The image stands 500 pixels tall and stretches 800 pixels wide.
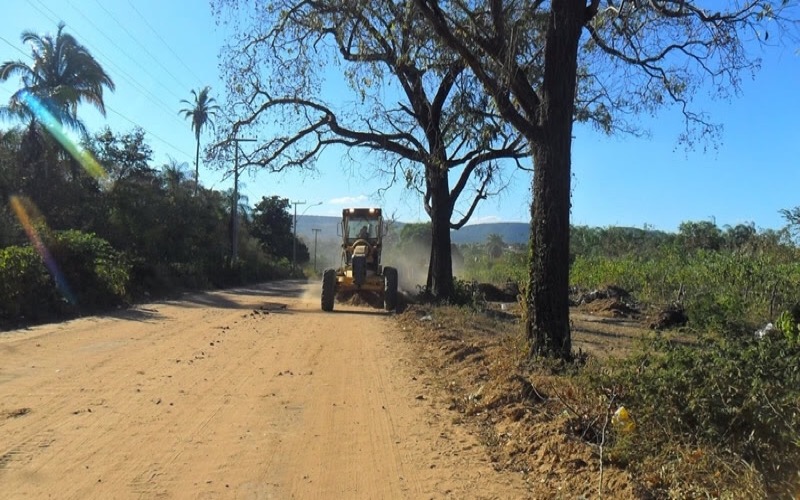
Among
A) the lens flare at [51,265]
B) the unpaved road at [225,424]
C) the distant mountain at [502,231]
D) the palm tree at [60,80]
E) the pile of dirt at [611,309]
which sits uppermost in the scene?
the palm tree at [60,80]

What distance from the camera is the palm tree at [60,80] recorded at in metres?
27.7

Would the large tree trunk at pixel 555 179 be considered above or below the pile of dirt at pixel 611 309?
above

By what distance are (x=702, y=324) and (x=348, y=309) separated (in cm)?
1158

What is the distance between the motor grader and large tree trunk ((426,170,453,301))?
5.83 feet

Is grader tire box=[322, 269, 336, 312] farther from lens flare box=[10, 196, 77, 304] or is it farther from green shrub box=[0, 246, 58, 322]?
green shrub box=[0, 246, 58, 322]

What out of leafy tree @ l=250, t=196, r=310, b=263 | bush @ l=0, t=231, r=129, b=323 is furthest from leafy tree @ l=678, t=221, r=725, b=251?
leafy tree @ l=250, t=196, r=310, b=263

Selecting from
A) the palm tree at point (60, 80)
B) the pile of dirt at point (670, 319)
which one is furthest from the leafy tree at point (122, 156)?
the pile of dirt at point (670, 319)

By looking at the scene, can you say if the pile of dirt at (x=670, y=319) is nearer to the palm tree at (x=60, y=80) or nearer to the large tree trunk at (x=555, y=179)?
the large tree trunk at (x=555, y=179)

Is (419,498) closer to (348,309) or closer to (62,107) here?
(348,309)

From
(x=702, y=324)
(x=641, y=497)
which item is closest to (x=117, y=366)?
(x=641, y=497)

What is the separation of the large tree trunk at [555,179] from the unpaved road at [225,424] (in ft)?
6.76

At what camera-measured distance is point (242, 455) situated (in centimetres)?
590

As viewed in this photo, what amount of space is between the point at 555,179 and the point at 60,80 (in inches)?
1071

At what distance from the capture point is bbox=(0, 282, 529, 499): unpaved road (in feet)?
17.1
